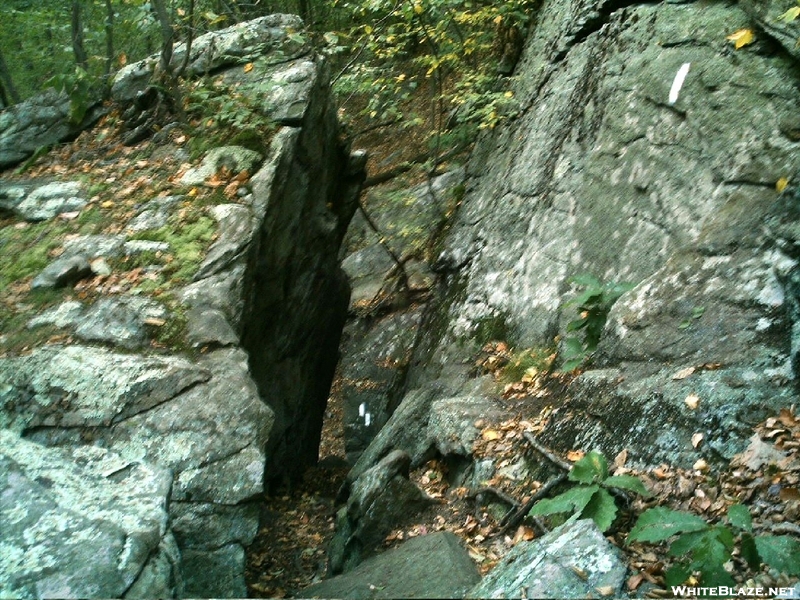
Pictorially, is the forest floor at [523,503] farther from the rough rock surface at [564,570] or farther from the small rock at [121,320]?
the small rock at [121,320]

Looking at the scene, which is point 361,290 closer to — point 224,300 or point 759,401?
point 224,300

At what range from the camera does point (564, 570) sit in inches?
130

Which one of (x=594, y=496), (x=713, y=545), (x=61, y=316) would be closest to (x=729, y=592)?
(x=713, y=545)

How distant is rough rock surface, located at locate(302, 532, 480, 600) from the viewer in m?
4.07

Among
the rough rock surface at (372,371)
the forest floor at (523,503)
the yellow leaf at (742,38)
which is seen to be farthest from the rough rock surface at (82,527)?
the rough rock surface at (372,371)

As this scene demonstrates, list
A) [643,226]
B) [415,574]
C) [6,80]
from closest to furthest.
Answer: [415,574] → [643,226] → [6,80]

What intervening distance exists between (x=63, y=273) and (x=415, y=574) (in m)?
4.50

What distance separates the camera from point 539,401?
666cm

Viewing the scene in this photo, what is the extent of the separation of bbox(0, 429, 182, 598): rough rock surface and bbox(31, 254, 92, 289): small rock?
225 centimetres

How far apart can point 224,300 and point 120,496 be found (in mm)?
2770

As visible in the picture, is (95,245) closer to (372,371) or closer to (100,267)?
(100,267)

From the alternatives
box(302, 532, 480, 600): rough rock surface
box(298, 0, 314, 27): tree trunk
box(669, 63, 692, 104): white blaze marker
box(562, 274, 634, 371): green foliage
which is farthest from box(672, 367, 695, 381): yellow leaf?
box(298, 0, 314, 27): tree trunk

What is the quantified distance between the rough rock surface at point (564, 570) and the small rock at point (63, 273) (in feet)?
16.5

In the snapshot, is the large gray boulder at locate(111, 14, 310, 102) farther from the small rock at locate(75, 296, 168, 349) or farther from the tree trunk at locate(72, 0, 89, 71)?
the small rock at locate(75, 296, 168, 349)
